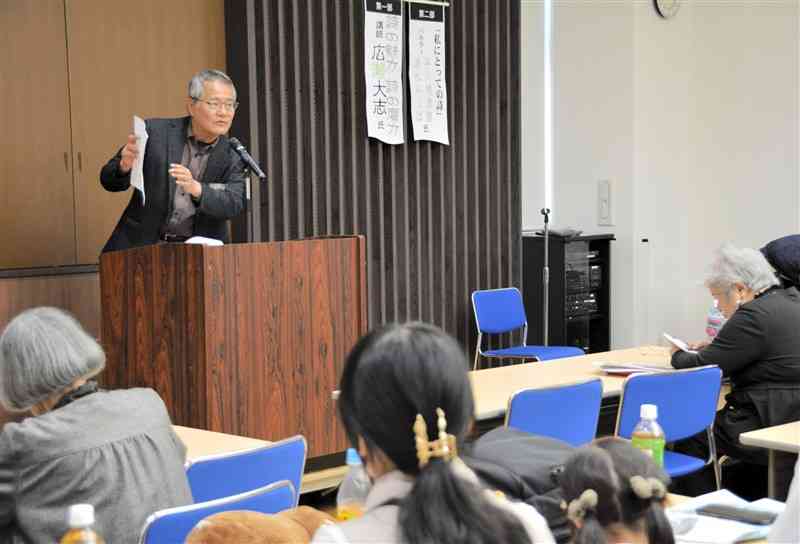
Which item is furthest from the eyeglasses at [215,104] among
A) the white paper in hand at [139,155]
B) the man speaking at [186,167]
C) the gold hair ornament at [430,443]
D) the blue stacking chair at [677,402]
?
the gold hair ornament at [430,443]

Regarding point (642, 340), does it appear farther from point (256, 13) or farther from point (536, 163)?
point (256, 13)

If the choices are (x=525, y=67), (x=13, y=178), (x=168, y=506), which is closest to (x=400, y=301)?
(x=13, y=178)

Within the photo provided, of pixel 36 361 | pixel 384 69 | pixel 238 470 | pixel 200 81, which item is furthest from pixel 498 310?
pixel 36 361

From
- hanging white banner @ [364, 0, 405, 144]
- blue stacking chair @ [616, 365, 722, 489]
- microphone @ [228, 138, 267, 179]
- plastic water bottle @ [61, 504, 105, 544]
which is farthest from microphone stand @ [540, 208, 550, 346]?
plastic water bottle @ [61, 504, 105, 544]

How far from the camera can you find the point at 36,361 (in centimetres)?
212

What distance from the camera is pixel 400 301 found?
6.25 metres

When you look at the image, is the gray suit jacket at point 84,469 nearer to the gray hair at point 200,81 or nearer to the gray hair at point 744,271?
the gray hair at point 200,81

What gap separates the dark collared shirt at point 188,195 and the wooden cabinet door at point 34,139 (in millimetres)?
945

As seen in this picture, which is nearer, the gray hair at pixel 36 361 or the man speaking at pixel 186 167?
the gray hair at pixel 36 361

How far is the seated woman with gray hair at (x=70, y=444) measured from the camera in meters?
2.05

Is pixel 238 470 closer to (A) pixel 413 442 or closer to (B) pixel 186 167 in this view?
(A) pixel 413 442

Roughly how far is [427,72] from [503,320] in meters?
1.64

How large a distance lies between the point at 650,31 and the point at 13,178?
5.01 metres

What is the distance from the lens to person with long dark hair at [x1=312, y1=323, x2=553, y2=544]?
1.30m
